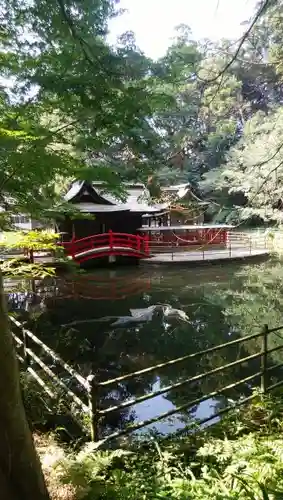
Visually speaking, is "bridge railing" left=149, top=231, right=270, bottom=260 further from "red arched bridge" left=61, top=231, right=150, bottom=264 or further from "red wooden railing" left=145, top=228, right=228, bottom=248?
"red arched bridge" left=61, top=231, right=150, bottom=264

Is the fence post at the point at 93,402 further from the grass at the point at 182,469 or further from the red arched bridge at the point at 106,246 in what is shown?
the red arched bridge at the point at 106,246

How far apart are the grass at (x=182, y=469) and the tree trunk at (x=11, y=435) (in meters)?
0.47

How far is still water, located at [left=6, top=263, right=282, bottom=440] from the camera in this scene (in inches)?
251

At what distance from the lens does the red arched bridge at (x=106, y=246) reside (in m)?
18.1

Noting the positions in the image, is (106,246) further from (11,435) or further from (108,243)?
(11,435)

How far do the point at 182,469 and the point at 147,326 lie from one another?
7479 millimetres

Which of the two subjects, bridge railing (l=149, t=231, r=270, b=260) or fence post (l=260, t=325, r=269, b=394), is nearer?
fence post (l=260, t=325, r=269, b=394)

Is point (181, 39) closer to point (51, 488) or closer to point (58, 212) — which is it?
point (58, 212)

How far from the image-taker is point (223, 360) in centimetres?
774

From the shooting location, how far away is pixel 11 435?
6.48 ft

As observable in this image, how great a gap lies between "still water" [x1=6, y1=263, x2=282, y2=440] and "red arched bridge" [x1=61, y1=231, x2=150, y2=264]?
3.42ft

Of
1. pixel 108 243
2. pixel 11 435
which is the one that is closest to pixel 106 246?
pixel 108 243

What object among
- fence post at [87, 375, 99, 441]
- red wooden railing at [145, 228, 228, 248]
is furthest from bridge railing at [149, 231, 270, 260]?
fence post at [87, 375, 99, 441]

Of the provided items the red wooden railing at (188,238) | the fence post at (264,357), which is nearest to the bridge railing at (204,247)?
the red wooden railing at (188,238)
